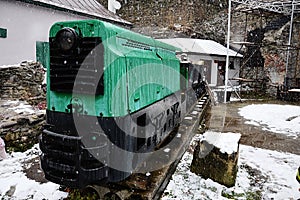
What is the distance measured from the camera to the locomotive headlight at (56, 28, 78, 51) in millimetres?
2742

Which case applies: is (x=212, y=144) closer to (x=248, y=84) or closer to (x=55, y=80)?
(x=55, y=80)

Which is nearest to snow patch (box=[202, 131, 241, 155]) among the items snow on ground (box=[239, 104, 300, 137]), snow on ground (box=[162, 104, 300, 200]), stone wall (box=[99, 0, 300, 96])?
snow on ground (box=[162, 104, 300, 200])

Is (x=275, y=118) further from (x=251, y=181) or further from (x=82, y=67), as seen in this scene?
(x=82, y=67)

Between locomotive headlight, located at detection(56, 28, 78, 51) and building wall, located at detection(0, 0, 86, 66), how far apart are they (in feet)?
24.1

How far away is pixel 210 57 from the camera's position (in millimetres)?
17109

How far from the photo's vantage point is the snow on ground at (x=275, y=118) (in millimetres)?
8047

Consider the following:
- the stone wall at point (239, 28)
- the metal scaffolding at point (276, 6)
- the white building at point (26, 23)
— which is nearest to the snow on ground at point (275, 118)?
the metal scaffolding at point (276, 6)

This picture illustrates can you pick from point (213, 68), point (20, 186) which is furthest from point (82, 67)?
point (213, 68)

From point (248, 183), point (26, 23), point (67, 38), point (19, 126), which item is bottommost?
point (248, 183)

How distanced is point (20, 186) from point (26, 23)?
296 inches

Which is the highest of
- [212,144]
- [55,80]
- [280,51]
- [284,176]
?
[280,51]

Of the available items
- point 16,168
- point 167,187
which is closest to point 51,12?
point 16,168

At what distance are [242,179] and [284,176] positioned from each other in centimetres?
87

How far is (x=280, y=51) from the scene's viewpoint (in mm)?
16453
